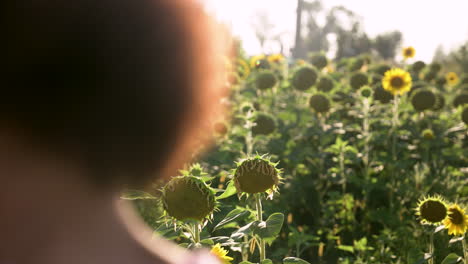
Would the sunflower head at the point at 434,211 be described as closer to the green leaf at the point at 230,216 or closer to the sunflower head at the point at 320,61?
the green leaf at the point at 230,216

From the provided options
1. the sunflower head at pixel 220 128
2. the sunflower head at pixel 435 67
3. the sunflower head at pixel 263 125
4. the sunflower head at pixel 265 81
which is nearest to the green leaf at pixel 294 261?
the sunflower head at pixel 263 125

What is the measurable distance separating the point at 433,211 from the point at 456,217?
13cm

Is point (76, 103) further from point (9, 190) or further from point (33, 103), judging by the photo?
point (9, 190)

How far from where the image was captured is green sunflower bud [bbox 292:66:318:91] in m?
4.55

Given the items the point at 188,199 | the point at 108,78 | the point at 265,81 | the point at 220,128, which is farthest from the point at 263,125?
the point at 188,199

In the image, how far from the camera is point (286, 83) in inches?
193

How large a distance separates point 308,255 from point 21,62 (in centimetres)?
229

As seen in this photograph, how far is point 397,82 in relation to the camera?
4.46m

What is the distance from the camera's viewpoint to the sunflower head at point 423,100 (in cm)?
435

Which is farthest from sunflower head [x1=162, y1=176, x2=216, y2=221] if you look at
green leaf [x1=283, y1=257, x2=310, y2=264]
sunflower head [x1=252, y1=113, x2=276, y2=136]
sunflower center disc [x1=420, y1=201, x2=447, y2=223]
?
sunflower head [x1=252, y1=113, x2=276, y2=136]

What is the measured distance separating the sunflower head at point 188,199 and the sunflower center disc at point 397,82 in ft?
12.1

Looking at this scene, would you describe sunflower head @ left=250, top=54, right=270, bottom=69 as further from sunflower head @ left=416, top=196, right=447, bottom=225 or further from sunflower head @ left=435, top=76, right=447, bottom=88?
sunflower head @ left=416, top=196, right=447, bottom=225

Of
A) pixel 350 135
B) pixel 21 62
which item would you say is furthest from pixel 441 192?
pixel 21 62

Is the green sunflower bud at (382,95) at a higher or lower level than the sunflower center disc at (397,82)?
lower
